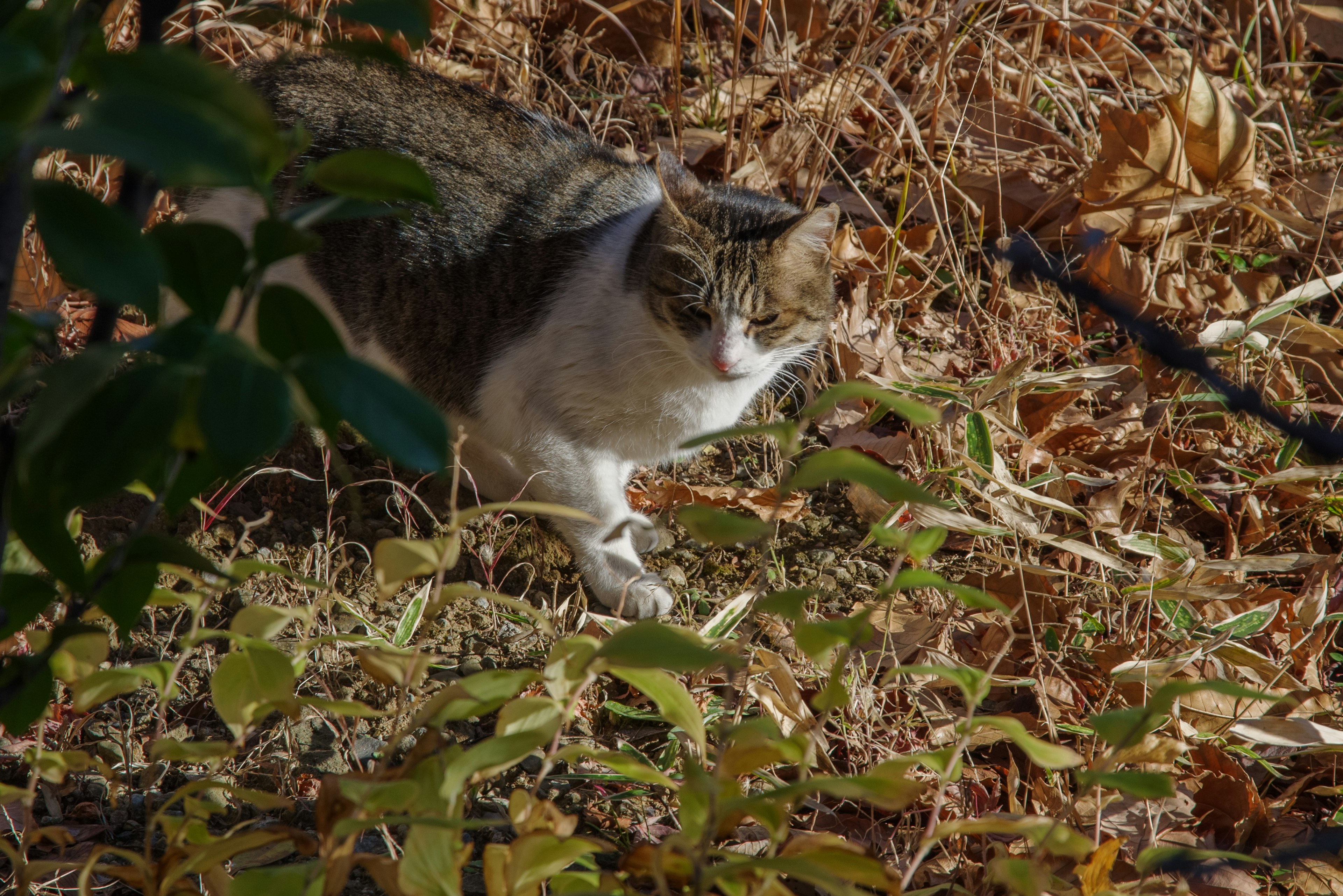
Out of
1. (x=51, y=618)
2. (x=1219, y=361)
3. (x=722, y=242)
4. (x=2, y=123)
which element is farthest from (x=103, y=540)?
(x=1219, y=361)

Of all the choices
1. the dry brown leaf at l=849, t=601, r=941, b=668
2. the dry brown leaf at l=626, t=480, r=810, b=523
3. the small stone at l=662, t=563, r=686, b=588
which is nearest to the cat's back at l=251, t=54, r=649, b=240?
the dry brown leaf at l=626, t=480, r=810, b=523

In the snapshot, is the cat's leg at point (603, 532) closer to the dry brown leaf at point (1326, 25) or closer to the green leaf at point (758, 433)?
the green leaf at point (758, 433)

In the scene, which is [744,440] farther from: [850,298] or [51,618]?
[51,618]

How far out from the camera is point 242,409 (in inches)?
18.2

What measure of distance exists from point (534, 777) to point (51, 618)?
2.48ft

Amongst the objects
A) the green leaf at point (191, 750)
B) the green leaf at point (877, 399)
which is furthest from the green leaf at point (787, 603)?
the green leaf at point (191, 750)

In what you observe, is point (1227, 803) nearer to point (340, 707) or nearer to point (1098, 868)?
point (1098, 868)

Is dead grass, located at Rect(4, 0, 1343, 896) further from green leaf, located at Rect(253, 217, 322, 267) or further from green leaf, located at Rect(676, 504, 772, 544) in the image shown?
green leaf, located at Rect(676, 504, 772, 544)

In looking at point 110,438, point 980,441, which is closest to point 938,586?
point 110,438

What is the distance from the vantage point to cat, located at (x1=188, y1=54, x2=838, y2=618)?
191 centimetres

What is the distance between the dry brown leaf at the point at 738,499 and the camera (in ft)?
6.64

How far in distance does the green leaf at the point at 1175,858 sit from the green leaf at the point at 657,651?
0.36 m

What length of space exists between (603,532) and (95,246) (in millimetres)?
1498

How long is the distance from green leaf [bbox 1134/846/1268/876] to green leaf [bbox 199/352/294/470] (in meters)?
0.69
